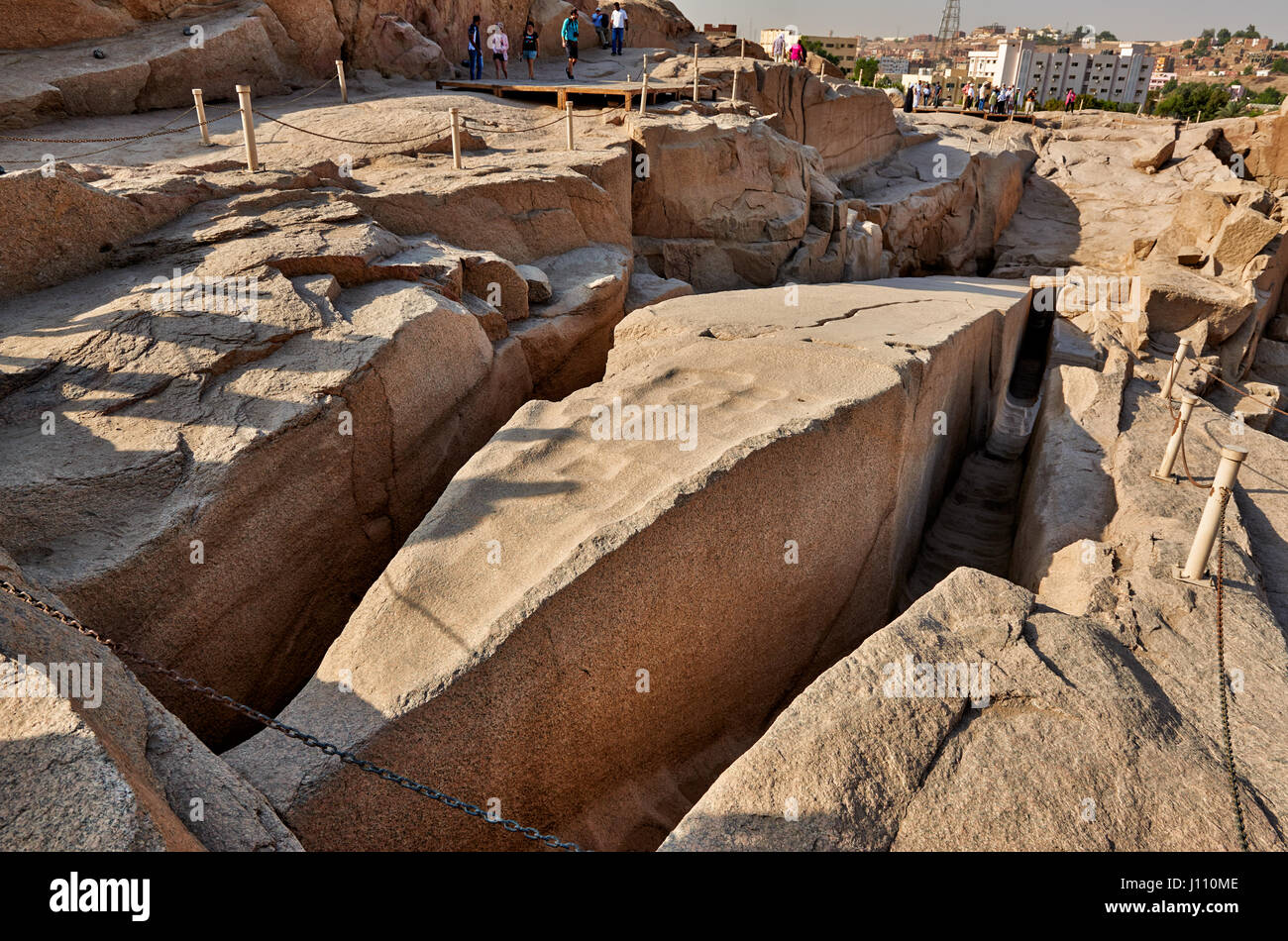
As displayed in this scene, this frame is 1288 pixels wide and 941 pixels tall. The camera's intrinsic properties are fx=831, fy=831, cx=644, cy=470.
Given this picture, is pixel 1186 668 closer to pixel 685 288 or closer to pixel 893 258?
pixel 685 288

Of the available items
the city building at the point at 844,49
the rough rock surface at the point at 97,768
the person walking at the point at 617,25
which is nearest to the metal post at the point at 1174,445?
the rough rock surface at the point at 97,768

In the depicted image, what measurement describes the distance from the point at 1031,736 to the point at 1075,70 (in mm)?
90993

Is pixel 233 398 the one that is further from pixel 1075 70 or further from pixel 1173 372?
pixel 1075 70

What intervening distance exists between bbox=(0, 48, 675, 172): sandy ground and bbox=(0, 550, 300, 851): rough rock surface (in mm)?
5767

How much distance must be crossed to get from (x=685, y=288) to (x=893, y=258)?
24.3 feet

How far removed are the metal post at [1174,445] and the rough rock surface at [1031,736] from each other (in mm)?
1228

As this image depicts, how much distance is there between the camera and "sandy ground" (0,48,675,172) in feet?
26.2

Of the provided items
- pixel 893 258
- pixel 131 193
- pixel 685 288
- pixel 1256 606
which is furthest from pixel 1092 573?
pixel 893 258

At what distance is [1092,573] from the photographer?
171 inches

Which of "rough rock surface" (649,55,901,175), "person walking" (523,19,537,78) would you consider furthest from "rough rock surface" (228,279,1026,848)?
"person walking" (523,19,537,78)

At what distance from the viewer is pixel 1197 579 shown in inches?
161

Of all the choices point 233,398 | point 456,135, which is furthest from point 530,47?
point 233,398

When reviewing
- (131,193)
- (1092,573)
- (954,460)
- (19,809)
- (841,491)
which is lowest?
(954,460)

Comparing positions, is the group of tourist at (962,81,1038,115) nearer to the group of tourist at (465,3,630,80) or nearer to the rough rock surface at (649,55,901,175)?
the rough rock surface at (649,55,901,175)
